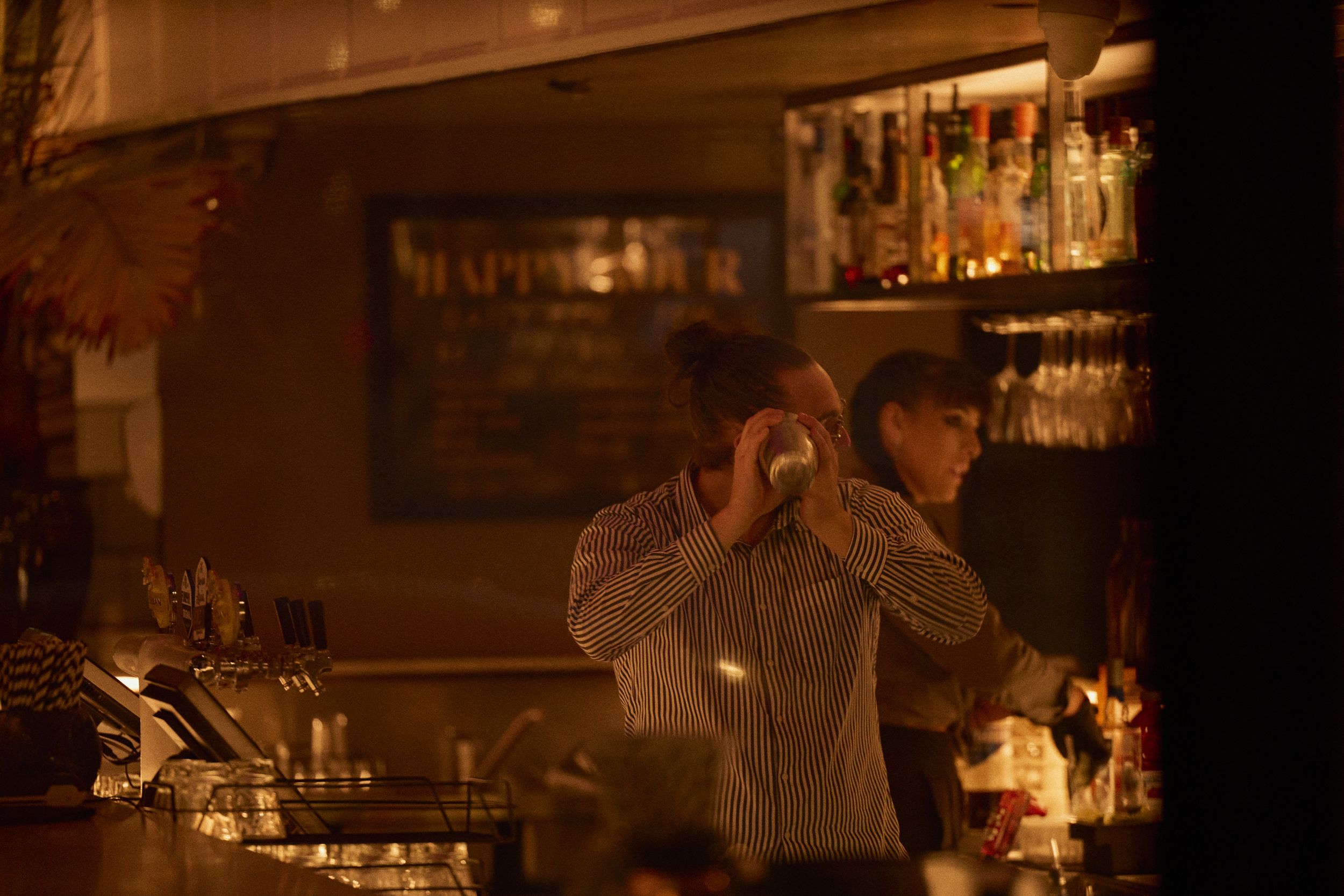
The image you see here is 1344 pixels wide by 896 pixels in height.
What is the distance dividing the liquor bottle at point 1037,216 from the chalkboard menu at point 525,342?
1.67 feet

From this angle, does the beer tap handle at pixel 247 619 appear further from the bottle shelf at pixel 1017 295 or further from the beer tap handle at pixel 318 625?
the bottle shelf at pixel 1017 295

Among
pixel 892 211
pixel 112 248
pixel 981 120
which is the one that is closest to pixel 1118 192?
pixel 981 120

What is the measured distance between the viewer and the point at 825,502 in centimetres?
159

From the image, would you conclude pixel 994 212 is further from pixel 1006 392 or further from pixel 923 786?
pixel 923 786

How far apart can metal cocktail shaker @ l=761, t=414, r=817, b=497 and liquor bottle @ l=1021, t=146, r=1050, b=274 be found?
0.64 metres

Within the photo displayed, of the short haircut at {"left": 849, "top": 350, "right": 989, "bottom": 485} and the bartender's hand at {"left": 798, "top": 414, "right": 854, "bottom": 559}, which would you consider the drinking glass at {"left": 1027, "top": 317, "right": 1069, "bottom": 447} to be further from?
the bartender's hand at {"left": 798, "top": 414, "right": 854, "bottom": 559}

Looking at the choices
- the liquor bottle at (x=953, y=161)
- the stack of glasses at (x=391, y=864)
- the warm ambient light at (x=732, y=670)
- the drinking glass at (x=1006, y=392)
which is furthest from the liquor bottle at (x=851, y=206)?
the stack of glasses at (x=391, y=864)

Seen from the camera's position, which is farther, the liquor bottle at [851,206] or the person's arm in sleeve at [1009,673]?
the liquor bottle at [851,206]

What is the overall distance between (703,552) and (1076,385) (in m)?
0.81

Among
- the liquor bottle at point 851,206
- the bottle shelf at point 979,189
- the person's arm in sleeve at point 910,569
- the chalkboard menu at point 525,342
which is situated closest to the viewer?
the person's arm in sleeve at point 910,569

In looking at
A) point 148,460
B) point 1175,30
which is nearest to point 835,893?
point 1175,30

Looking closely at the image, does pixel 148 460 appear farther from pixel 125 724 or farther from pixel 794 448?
pixel 794 448

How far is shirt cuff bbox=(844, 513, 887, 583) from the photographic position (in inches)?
63.2

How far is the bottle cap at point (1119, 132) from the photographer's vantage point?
75.9 inches
